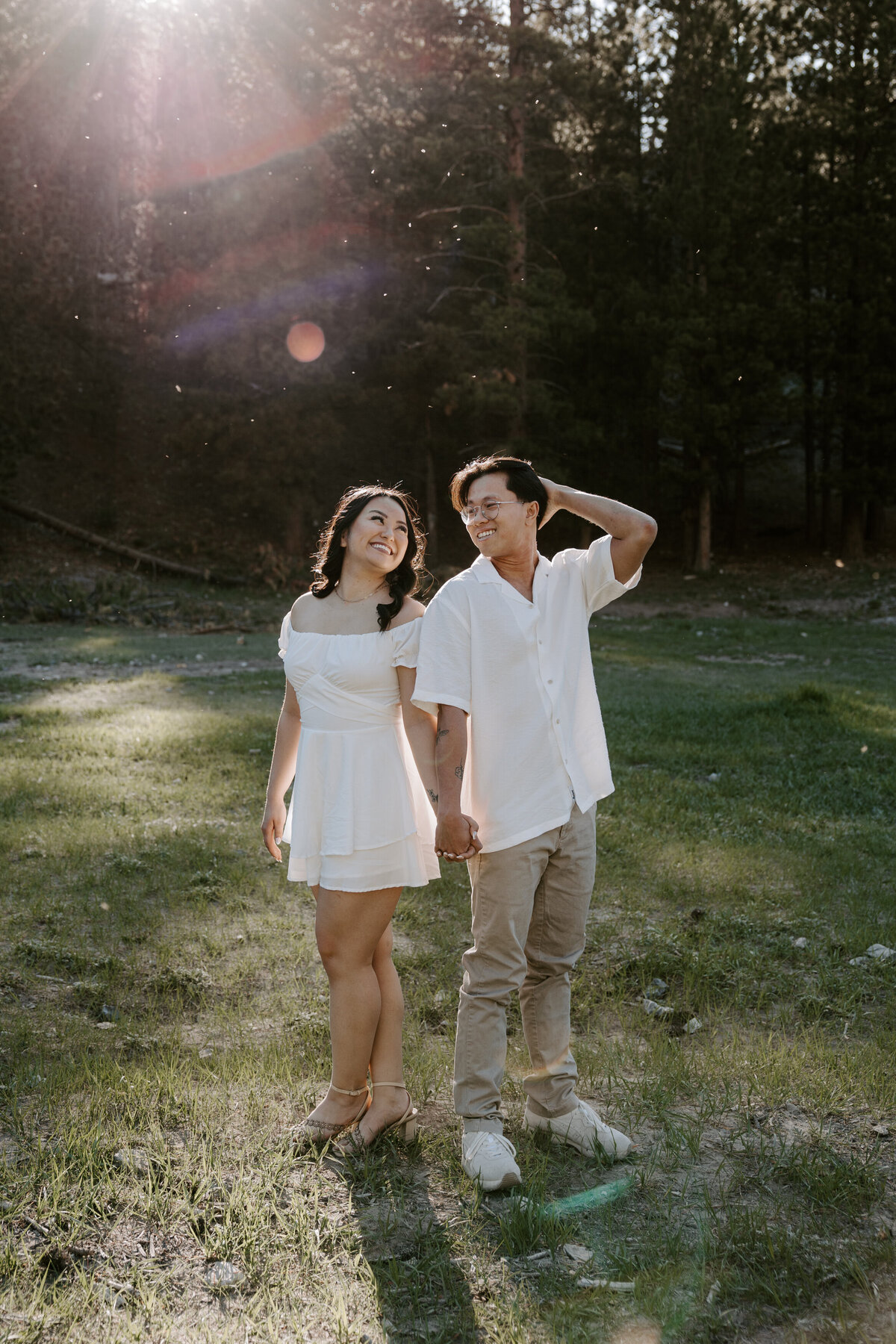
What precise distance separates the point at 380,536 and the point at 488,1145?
6.16ft

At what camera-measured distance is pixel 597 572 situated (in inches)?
133

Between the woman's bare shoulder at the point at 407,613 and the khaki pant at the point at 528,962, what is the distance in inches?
30.5

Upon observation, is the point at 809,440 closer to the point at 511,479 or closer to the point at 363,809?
the point at 511,479

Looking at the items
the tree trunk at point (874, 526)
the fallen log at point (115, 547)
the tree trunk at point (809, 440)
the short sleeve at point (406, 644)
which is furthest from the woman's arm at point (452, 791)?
the tree trunk at point (874, 526)

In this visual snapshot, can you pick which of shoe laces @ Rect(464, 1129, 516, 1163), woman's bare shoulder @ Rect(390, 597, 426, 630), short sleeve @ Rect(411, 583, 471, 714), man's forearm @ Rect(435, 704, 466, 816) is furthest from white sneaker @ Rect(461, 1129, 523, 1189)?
woman's bare shoulder @ Rect(390, 597, 426, 630)

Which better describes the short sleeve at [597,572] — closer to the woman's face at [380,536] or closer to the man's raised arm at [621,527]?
the man's raised arm at [621,527]

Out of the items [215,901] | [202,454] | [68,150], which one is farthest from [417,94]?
[215,901]

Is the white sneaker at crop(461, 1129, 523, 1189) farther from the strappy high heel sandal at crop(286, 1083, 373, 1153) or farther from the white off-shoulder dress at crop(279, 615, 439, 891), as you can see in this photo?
the white off-shoulder dress at crop(279, 615, 439, 891)

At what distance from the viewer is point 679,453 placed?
30.4 m

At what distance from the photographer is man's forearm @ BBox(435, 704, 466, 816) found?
10.2 feet

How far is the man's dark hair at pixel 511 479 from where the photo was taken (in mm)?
3312

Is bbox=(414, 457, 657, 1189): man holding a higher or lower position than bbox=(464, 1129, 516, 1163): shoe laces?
higher

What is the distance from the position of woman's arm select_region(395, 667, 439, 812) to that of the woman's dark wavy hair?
289 mm

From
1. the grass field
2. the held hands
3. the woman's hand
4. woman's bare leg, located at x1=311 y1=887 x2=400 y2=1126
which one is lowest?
the grass field
